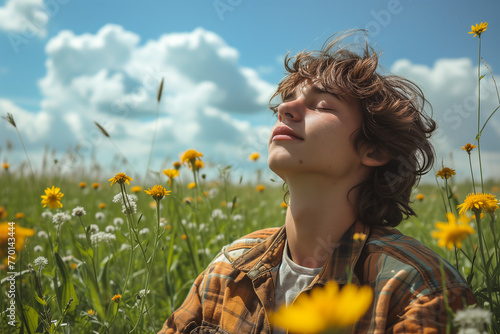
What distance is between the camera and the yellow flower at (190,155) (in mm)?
2627

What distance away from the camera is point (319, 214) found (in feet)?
5.47

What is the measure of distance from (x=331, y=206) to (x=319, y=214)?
0.06 metres

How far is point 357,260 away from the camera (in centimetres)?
153

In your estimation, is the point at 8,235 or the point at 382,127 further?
the point at 382,127

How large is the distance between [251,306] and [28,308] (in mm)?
977

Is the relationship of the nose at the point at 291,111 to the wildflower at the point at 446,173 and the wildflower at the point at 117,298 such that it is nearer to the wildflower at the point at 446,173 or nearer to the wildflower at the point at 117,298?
the wildflower at the point at 446,173

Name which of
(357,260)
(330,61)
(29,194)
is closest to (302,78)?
(330,61)

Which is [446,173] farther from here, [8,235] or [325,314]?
[8,235]

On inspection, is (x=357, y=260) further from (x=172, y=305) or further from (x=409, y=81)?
(x=172, y=305)

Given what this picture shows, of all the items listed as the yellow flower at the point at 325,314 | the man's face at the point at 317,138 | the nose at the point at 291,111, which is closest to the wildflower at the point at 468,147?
the man's face at the point at 317,138

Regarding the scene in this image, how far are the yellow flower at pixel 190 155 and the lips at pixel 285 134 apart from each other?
1.06 metres

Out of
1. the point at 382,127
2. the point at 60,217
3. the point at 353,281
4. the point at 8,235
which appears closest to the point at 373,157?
the point at 382,127

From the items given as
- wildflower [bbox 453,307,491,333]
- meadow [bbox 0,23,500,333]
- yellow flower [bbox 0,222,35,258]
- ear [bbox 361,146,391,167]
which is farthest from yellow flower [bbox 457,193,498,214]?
yellow flower [bbox 0,222,35,258]

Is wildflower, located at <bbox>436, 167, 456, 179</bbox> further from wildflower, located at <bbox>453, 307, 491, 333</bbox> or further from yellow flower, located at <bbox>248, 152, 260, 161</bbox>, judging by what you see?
yellow flower, located at <bbox>248, 152, 260, 161</bbox>
